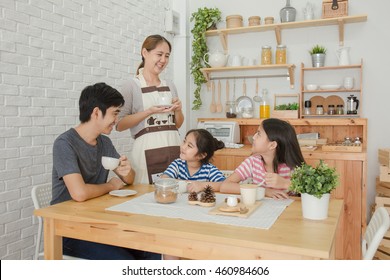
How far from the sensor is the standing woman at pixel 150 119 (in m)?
2.24

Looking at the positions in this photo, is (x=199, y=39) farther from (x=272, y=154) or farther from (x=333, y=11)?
(x=272, y=154)

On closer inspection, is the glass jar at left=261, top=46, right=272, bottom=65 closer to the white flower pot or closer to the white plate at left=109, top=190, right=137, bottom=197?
the white plate at left=109, top=190, right=137, bottom=197

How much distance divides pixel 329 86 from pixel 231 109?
38.9 inches

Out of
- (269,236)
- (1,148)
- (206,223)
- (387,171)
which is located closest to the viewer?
(269,236)

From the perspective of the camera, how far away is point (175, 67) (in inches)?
160

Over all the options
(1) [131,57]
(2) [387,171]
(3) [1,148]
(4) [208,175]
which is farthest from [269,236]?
(1) [131,57]

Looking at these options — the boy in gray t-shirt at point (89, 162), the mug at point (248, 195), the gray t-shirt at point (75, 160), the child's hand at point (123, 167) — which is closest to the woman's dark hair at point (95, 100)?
the boy in gray t-shirt at point (89, 162)

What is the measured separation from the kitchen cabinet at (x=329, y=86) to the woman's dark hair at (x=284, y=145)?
174 cm

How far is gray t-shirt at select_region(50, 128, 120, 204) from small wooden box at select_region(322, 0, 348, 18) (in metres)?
2.48

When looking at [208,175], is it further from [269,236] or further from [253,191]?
[269,236]

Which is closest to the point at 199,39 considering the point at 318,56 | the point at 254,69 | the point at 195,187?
the point at 254,69

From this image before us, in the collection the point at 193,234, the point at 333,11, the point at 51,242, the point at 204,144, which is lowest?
the point at 51,242

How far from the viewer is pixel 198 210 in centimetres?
138
